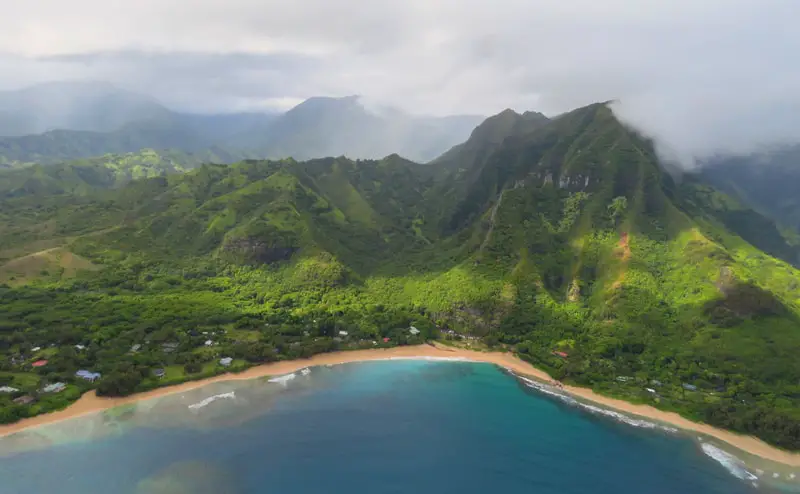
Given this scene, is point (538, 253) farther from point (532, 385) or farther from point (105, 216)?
point (105, 216)

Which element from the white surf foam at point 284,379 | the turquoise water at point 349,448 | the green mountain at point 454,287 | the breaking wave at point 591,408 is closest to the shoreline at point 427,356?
the breaking wave at point 591,408

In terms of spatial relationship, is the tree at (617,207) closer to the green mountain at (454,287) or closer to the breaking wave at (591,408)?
the green mountain at (454,287)

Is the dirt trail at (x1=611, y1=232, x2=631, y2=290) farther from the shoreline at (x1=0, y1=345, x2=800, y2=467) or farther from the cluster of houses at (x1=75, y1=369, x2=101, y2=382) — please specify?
the cluster of houses at (x1=75, y1=369, x2=101, y2=382)

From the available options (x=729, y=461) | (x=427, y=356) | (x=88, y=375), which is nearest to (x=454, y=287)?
(x=427, y=356)

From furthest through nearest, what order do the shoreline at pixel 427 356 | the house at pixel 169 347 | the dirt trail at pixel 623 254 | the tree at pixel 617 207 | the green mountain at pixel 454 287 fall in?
the tree at pixel 617 207, the dirt trail at pixel 623 254, the house at pixel 169 347, the green mountain at pixel 454 287, the shoreline at pixel 427 356

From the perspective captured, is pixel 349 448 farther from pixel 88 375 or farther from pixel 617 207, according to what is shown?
pixel 617 207
